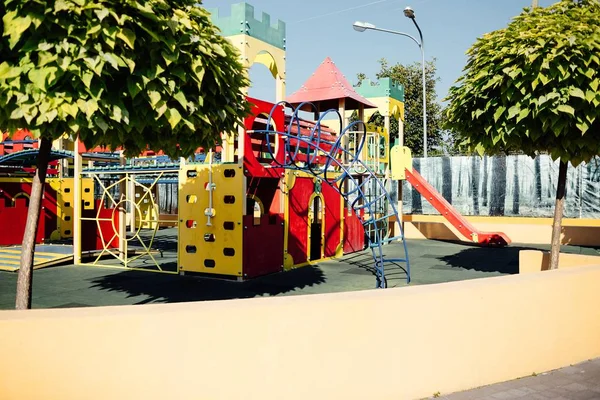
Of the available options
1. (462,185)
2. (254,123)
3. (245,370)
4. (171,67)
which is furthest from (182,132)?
(462,185)

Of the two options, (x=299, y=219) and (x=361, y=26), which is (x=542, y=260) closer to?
(x=299, y=219)

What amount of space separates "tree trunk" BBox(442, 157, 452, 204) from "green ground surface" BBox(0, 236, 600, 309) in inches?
272

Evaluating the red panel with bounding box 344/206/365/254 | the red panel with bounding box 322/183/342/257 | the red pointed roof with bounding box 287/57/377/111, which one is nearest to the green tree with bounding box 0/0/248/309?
the red panel with bounding box 322/183/342/257

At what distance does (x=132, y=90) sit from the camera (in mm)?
4066

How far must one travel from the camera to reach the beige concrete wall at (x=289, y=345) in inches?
129

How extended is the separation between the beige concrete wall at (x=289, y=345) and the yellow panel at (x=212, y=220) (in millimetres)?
6636

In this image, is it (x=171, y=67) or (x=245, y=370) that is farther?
(x=171, y=67)

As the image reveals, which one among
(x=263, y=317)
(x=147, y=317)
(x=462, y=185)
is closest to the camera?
(x=147, y=317)

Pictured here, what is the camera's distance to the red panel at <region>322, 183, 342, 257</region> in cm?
1449

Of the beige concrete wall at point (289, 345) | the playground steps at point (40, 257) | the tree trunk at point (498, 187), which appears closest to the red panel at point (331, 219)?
the playground steps at point (40, 257)

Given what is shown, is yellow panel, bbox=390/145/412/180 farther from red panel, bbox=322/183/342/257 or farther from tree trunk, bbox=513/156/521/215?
Result: tree trunk, bbox=513/156/521/215

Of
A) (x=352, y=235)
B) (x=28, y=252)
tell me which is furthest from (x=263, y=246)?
(x=28, y=252)

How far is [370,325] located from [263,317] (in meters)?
0.93

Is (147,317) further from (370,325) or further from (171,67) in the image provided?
(171,67)
